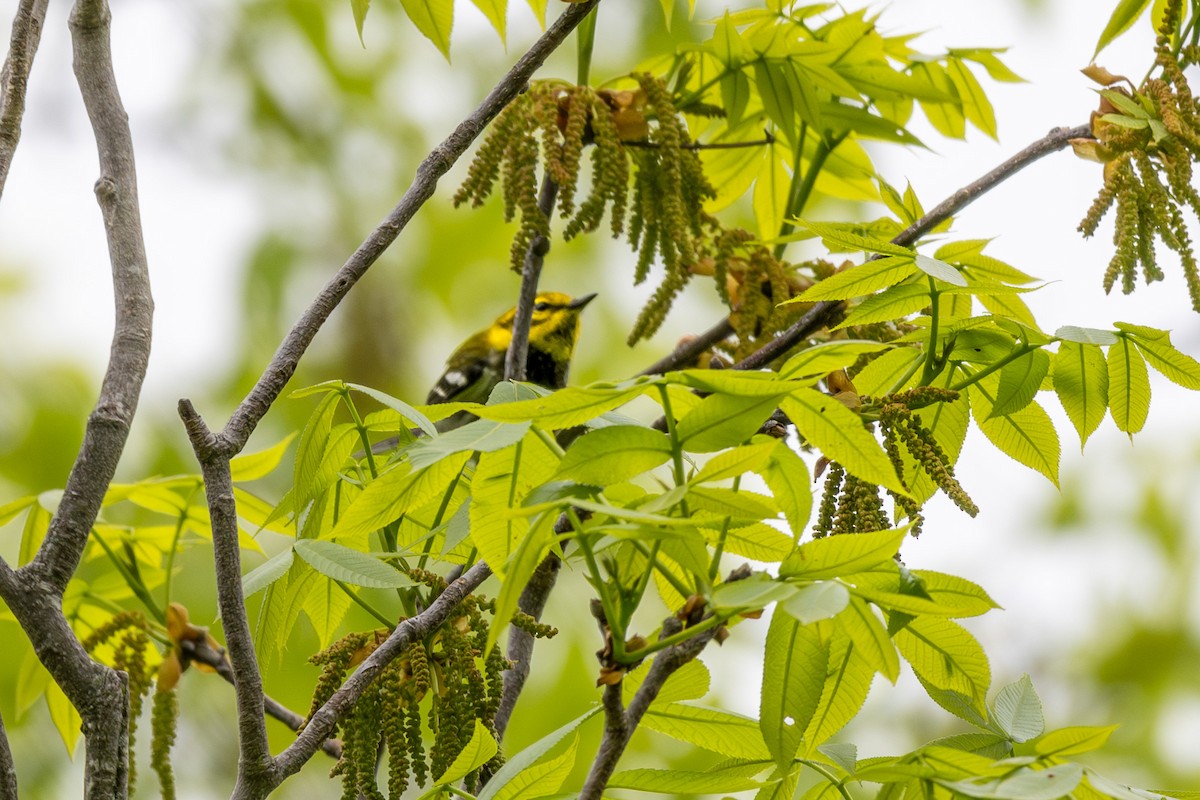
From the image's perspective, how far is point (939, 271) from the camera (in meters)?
1.15

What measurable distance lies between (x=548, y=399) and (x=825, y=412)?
24cm

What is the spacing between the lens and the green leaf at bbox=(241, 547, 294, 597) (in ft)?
3.85

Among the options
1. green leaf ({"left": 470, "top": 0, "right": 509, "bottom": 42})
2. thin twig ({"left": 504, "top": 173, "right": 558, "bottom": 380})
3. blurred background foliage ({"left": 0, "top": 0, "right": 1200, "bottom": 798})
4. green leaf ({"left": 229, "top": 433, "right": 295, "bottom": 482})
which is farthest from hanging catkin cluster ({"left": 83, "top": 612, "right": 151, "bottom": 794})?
blurred background foliage ({"left": 0, "top": 0, "right": 1200, "bottom": 798})

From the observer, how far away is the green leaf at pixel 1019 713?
3.80 feet

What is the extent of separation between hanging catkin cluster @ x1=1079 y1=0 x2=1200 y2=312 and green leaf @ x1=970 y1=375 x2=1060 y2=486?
174 mm

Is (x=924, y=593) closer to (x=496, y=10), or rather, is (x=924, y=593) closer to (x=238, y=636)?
(x=238, y=636)

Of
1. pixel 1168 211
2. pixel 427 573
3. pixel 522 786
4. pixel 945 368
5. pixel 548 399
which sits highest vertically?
pixel 1168 211

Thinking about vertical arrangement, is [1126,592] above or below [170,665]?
above

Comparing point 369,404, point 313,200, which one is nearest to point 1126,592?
point 369,404

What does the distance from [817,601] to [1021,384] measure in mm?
525

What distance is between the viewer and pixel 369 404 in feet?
16.9

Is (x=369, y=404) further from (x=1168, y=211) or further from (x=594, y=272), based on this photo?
(x=1168, y=211)

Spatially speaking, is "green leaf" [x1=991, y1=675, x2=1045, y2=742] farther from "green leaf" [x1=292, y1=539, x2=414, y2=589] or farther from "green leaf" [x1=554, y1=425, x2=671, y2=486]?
"green leaf" [x1=292, y1=539, x2=414, y2=589]

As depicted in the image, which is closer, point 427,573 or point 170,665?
point 427,573
